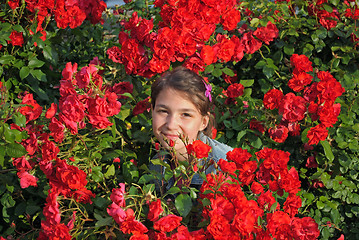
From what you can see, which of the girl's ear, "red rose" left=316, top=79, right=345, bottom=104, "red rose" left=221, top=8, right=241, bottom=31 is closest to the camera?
the girl's ear

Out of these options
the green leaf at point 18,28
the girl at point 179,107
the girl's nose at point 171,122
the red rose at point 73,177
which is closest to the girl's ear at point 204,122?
the girl at point 179,107

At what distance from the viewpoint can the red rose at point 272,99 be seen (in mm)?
2482

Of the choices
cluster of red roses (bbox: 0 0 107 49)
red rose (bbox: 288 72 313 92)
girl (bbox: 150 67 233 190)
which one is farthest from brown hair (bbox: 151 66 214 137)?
cluster of red roses (bbox: 0 0 107 49)

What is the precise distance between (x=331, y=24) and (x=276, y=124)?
893 mm

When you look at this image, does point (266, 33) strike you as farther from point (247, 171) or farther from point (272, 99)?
point (247, 171)

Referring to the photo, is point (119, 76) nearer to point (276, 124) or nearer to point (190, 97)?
point (190, 97)

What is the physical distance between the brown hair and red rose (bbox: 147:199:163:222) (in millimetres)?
773

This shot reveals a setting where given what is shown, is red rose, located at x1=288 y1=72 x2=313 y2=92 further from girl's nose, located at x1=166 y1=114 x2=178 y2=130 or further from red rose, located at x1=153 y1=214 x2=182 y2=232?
red rose, located at x1=153 y1=214 x2=182 y2=232

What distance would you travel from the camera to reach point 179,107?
208 centimetres

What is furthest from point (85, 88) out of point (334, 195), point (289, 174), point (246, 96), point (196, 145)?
point (334, 195)

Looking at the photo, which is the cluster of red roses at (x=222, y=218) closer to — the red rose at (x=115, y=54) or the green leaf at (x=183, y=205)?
the green leaf at (x=183, y=205)

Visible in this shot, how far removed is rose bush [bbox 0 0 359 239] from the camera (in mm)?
1566

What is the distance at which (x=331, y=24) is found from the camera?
302 centimetres

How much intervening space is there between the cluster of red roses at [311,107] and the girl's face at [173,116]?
56cm
